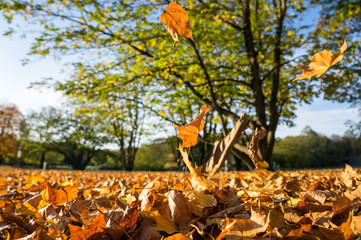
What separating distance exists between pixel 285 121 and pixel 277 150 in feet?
60.8

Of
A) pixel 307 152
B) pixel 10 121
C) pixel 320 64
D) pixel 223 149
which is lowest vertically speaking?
pixel 223 149

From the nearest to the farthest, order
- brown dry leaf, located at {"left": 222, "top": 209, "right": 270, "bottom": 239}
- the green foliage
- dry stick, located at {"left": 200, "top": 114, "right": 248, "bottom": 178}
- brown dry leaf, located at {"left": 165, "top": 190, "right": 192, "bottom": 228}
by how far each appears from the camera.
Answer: brown dry leaf, located at {"left": 222, "top": 209, "right": 270, "bottom": 239} → brown dry leaf, located at {"left": 165, "top": 190, "right": 192, "bottom": 228} → dry stick, located at {"left": 200, "top": 114, "right": 248, "bottom": 178} → the green foliage

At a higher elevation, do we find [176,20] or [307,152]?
[307,152]

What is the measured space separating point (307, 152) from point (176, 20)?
33366mm

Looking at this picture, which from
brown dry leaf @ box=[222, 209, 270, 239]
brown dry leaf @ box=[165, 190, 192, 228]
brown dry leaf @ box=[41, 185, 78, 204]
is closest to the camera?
brown dry leaf @ box=[222, 209, 270, 239]

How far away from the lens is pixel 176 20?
80 centimetres

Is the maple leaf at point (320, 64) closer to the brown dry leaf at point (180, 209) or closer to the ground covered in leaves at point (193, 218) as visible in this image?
the ground covered in leaves at point (193, 218)

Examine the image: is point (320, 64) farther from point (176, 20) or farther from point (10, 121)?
point (10, 121)

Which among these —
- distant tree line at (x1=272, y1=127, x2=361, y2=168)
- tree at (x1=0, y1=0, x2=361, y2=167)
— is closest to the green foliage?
distant tree line at (x1=272, y1=127, x2=361, y2=168)

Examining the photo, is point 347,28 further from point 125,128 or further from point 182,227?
point 125,128

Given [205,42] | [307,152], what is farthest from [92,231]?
[307,152]

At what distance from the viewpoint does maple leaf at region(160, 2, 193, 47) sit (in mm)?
776

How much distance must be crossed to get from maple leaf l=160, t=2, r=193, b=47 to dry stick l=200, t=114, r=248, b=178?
1.04 m

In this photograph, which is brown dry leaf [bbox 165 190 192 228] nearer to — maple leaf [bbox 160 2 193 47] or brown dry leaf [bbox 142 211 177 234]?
brown dry leaf [bbox 142 211 177 234]
